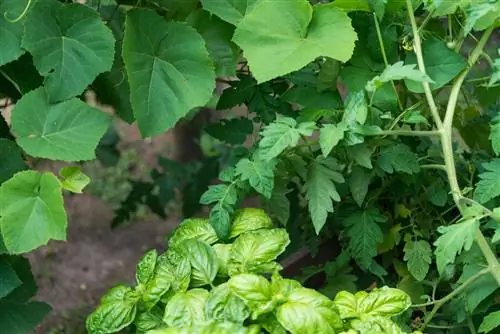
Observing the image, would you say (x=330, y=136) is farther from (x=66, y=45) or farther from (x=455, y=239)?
(x=66, y=45)

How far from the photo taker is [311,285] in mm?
1506

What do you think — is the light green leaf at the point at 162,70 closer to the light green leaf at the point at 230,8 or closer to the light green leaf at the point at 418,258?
the light green leaf at the point at 230,8

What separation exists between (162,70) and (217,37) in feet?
0.48

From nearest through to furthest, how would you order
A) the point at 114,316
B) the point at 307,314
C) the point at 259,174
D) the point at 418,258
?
the point at 307,314, the point at 114,316, the point at 259,174, the point at 418,258

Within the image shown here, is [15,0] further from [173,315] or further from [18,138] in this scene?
[173,315]

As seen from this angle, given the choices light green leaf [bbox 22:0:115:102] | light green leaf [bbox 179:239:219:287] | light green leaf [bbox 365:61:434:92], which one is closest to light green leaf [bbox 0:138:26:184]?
light green leaf [bbox 22:0:115:102]

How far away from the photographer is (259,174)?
3.56 ft

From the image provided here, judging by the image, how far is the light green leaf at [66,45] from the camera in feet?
3.72

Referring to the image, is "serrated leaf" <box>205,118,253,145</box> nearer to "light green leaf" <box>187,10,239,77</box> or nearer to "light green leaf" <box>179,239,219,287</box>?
"light green leaf" <box>187,10,239,77</box>

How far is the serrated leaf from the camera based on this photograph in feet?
4.47

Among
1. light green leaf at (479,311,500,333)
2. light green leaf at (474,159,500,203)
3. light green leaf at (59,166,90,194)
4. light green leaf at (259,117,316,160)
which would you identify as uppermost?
light green leaf at (259,117,316,160)

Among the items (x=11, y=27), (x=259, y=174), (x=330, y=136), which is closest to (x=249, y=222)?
(x=259, y=174)

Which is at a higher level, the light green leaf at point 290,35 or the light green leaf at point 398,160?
the light green leaf at point 290,35

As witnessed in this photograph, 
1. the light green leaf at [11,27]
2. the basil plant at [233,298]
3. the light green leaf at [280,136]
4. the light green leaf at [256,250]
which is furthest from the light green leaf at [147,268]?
the light green leaf at [11,27]
